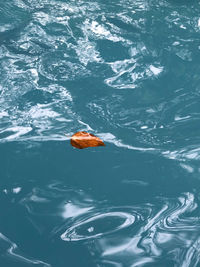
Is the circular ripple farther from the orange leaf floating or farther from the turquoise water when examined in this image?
the orange leaf floating

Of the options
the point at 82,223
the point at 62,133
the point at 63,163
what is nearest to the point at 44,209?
the point at 82,223

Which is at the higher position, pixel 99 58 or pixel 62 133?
pixel 99 58

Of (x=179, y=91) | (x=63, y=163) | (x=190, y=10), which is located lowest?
(x=63, y=163)

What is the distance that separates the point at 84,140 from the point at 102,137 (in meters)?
0.11

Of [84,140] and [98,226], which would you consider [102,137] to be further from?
[98,226]

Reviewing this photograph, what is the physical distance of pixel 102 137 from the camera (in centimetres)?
192

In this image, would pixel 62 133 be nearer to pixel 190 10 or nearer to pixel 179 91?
pixel 179 91

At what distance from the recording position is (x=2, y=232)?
1.43m

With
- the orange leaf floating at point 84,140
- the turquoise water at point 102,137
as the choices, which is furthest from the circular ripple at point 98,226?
the orange leaf floating at point 84,140

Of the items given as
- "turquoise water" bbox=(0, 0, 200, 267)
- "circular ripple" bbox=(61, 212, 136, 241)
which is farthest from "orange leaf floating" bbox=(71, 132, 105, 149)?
"circular ripple" bbox=(61, 212, 136, 241)

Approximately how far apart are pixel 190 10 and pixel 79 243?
2.82 m

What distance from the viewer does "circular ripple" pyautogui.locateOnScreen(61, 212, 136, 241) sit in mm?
1413

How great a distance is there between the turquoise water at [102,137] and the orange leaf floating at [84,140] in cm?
5

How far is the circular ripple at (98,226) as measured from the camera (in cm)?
141
